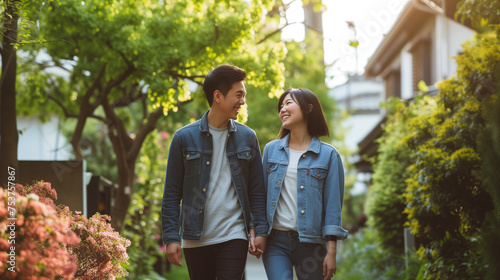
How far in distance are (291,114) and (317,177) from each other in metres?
0.52

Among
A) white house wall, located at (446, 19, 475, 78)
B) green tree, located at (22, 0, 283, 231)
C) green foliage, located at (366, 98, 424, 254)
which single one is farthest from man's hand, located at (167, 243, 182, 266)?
white house wall, located at (446, 19, 475, 78)

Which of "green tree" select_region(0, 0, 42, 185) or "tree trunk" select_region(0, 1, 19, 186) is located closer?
"green tree" select_region(0, 0, 42, 185)

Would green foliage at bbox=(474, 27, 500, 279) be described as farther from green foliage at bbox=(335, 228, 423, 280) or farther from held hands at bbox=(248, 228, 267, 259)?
green foliage at bbox=(335, 228, 423, 280)

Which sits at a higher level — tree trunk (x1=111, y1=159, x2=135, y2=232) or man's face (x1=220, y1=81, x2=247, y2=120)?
man's face (x1=220, y1=81, x2=247, y2=120)

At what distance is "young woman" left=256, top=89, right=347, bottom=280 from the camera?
4.33 m

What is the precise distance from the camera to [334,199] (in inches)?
175

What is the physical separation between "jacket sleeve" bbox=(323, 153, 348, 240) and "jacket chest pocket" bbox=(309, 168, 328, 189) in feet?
0.15

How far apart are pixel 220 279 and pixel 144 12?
5991 mm

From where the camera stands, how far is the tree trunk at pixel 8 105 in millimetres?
5367

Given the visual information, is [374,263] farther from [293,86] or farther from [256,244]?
[293,86]

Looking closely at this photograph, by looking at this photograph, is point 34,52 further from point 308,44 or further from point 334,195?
point 308,44

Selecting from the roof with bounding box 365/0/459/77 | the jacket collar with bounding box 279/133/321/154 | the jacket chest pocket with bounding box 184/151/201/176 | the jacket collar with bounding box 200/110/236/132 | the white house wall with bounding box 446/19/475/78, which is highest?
the roof with bounding box 365/0/459/77

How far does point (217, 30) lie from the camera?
9.37m

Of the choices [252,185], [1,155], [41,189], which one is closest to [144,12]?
[1,155]
